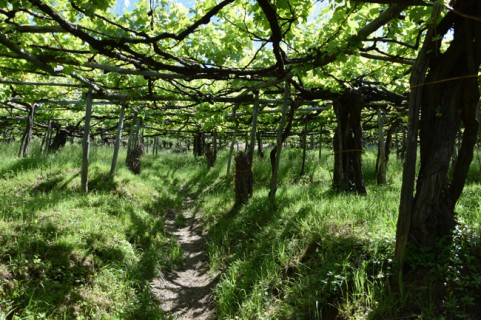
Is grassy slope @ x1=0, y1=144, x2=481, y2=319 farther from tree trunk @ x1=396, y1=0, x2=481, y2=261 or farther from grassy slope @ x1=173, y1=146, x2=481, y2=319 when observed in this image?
tree trunk @ x1=396, y1=0, x2=481, y2=261

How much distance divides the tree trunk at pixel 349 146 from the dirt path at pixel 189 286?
10.5ft

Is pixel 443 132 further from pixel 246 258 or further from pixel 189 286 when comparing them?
pixel 189 286

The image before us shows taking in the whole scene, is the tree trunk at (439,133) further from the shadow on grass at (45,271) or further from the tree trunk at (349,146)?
the tree trunk at (349,146)

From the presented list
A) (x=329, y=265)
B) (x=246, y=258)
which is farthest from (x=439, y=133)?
(x=246, y=258)

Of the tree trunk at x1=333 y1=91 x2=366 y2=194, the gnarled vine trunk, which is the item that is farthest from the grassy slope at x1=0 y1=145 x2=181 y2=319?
the tree trunk at x1=333 y1=91 x2=366 y2=194

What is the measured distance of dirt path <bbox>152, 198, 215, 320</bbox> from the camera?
13.5 ft

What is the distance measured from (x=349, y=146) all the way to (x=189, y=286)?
4.55 metres

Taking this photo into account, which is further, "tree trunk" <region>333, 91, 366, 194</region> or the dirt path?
"tree trunk" <region>333, 91, 366, 194</region>

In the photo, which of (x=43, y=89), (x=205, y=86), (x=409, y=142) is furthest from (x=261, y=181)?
(x=409, y=142)

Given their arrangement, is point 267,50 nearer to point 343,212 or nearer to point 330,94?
point 330,94

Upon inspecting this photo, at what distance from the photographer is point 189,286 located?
15.9ft

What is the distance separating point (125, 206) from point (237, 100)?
383cm

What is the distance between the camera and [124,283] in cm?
409

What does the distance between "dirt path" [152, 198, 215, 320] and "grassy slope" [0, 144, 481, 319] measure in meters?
0.21
